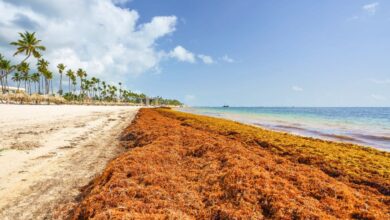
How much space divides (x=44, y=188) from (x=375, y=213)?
8.72 meters

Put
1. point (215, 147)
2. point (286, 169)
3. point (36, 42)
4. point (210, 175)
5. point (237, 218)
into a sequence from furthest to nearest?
point (36, 42), point (215, 147), point (286, 169), point (210, 175), point (237, 218)

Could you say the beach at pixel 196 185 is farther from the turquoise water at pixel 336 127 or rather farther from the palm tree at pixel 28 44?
the palm tree at pixel 28 44

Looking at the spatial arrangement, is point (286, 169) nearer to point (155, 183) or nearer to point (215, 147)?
point (215, 147)

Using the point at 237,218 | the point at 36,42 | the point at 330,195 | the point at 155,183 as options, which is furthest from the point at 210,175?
the point at 36,42

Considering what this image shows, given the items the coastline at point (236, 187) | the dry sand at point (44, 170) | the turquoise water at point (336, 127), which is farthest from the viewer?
the turquoise water at point (336, 127)

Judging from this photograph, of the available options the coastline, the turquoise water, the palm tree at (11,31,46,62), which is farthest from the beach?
the palm tree at (11,31,46,62)

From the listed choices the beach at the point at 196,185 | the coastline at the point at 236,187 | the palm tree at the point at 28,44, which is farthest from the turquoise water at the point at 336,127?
the palm tree at the point at 28,44

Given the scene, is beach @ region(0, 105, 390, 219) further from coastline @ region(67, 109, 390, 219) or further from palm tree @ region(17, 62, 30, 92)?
palm tree @ region(17, 62, 30, 92)

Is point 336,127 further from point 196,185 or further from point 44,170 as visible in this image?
point 44,170

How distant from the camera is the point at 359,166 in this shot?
829 centimetres

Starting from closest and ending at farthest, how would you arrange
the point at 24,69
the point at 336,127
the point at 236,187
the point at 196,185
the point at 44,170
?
the point at 236,187
the point at 196,185
the point at 44,170
the point at 336,127
the point at 24,69

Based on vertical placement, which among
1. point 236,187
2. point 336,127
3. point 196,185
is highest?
point 236,187

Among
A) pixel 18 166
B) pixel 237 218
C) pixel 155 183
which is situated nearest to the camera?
pixel 237 218

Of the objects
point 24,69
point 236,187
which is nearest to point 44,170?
point 236,187
